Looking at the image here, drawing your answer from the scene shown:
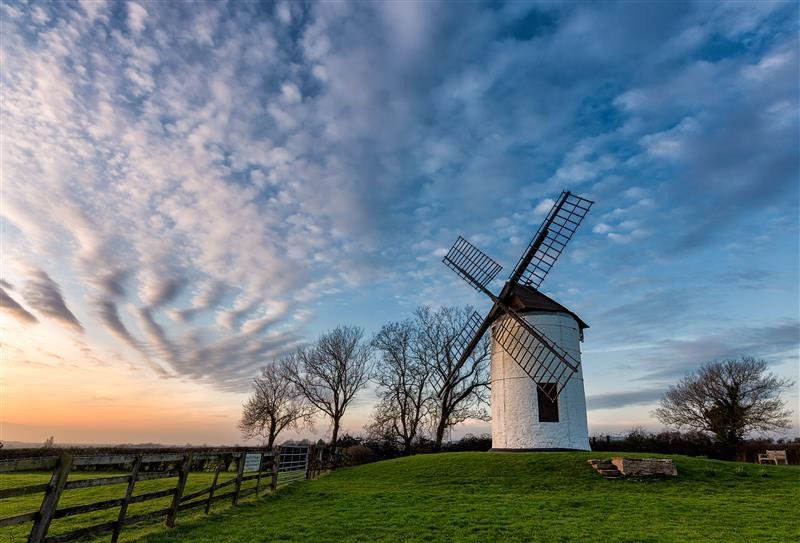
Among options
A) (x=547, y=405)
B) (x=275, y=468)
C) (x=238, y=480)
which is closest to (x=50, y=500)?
(x=238, y=480)

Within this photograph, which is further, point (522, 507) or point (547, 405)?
point (547, 405)

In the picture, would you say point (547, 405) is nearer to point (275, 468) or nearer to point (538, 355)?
point (538, 355)

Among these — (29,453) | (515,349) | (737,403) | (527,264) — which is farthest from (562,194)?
(29,453)

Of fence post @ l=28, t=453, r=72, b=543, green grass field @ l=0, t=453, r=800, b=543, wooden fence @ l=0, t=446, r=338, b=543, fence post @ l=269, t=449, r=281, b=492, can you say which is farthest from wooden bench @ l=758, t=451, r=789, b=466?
fence post @ l=28, t=453, r=72, b=543

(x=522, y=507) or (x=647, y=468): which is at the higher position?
(x=647, y=468)

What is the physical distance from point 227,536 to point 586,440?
61.8 feet

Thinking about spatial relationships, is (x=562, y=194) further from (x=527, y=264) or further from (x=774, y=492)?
(x=774, y=492)

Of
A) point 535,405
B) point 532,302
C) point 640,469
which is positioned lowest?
point 640,469

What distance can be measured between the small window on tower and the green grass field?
250 centimetres

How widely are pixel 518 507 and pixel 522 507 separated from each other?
0.36ft

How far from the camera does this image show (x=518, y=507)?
506 inches

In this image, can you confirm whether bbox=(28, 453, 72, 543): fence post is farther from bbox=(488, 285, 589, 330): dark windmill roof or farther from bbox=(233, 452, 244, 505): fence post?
bbox=(488, 285, 589, 330): dark windmill roof

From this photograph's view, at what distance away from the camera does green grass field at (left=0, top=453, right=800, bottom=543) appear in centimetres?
1006

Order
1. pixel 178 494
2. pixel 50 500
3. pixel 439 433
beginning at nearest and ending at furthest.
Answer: pixel 50 500
pixel 178 494
pixel 439 433
